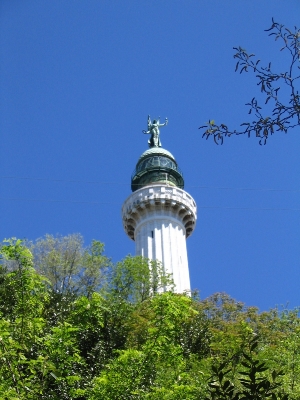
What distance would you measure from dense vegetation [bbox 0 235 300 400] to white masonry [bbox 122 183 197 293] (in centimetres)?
442

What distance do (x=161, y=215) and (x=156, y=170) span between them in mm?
4263

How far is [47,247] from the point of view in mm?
26188

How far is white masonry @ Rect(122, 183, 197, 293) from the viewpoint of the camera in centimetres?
3047

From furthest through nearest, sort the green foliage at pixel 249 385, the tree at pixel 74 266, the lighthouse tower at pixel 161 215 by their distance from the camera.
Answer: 1. the lighthouse tower at pixel 161 215
2. the tree at pixel 74 266
3. the green foliage at pixel 249 385

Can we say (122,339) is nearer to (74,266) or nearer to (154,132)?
(74,266)

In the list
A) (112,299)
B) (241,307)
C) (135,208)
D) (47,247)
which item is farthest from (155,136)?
(112,299)

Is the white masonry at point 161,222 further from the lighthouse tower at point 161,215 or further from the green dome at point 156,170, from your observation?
the green dome at point 156,170

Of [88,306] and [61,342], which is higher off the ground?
[88,306]

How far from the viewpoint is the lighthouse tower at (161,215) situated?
30.3 m

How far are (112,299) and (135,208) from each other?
14483 mm

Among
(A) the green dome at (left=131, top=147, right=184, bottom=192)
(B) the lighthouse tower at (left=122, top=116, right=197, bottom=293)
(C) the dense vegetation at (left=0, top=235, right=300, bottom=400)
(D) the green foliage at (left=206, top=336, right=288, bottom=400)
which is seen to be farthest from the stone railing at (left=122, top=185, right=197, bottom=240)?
(D) the green foliage at (left=206, top=336, right=288, bottom=400)

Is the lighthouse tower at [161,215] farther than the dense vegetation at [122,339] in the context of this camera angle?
Yes

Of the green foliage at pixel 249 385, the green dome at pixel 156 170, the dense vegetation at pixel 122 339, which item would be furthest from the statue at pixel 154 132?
the green foliage at pixel 249 385

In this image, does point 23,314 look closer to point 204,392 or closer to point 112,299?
point 204,392
